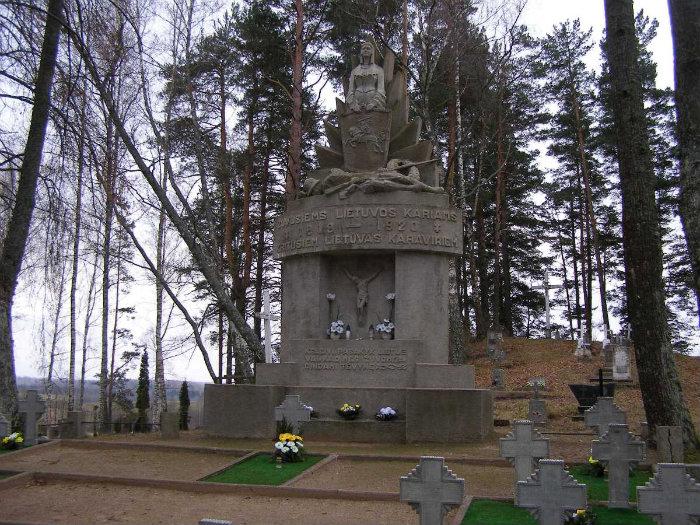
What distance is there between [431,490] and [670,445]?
3.57 meters

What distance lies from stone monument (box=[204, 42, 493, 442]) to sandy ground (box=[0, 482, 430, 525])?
3.84 metres

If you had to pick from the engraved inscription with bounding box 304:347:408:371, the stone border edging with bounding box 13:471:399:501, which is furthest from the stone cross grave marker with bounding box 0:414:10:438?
the engraved inscription with bounding box 304:347:408:371

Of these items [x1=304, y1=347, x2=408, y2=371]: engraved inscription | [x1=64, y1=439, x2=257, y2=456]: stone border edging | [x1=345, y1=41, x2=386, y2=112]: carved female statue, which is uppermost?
[x1=345, y1=41, x2=386, y2=112]: carved female statue

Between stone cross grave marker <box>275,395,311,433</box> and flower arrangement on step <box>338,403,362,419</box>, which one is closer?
stone cross grave marker <box>275,395,311,433</box>

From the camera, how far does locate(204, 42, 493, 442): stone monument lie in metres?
11.7

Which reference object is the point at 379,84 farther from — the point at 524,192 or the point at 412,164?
the point at 524,192

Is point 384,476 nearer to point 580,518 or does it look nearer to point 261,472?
point 261,472

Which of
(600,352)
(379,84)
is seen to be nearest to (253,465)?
(379,84)

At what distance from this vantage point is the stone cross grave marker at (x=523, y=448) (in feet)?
24.2

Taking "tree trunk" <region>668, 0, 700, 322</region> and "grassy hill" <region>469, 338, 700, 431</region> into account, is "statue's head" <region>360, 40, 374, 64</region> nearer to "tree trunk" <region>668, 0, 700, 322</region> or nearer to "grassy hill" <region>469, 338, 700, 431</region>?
"tree trunk" <region>668, 0, 700, 322</region>

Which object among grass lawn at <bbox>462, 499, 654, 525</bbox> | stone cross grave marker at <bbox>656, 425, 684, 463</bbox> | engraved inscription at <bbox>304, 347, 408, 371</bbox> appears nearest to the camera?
grass lawn at <bbox>462, 499, 654, 525</bbox>

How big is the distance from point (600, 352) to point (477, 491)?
64.6 ft

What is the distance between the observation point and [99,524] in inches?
266

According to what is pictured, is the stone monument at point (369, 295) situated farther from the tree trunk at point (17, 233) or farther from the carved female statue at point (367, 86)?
the tree trunk at point (17, 233)
